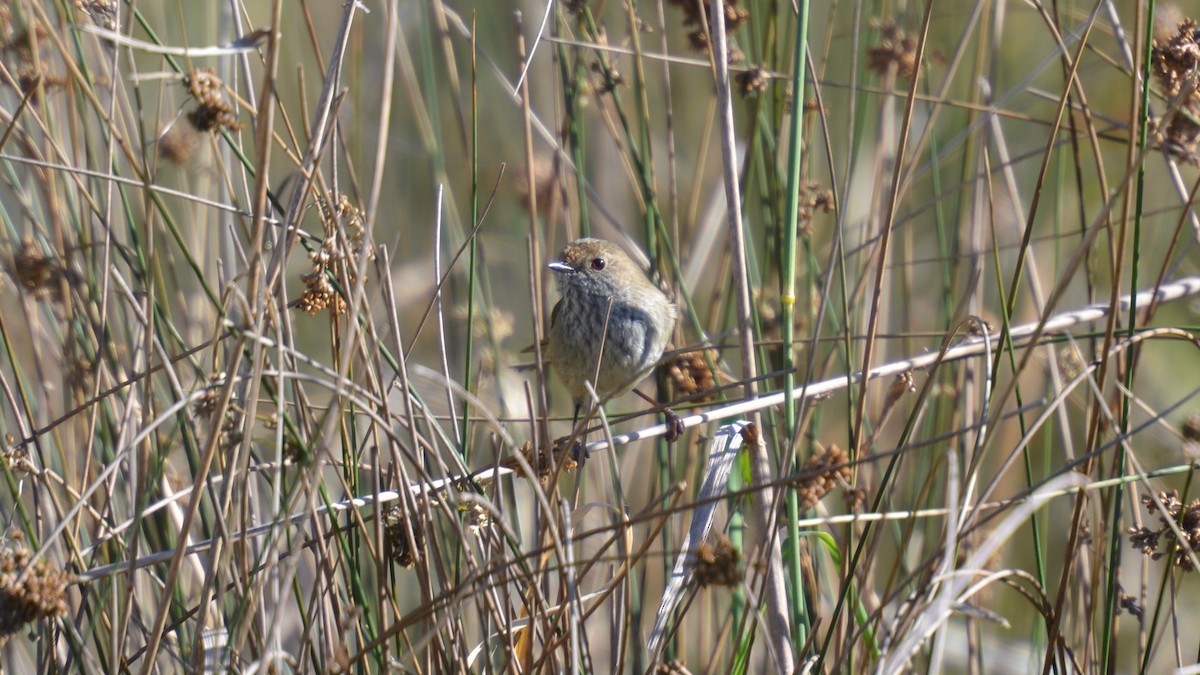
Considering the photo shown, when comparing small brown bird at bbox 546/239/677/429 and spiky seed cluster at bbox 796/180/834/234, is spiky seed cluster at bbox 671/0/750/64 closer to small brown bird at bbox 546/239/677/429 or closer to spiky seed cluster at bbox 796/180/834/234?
spiky seed cluster at bbox 796/180/834/234

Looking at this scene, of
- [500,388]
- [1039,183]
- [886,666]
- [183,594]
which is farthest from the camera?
[500,388]

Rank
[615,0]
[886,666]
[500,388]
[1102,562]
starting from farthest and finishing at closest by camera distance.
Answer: [615,0], [500,388], [1102,562], [886,666]

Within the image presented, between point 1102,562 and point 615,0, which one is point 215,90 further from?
point 615,0

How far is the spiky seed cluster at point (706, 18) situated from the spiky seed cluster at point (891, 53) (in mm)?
494

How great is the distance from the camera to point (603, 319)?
3455mm

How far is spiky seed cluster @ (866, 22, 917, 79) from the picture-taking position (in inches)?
127

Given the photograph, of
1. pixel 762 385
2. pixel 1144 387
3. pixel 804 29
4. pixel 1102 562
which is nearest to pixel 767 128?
pixel 762 385

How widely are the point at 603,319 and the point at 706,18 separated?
107 centimetres

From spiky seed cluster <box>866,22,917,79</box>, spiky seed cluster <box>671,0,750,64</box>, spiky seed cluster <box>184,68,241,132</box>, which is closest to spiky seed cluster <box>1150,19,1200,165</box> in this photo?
spiky seed cluster <box>866,22,917,79</box>

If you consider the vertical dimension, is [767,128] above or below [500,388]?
above

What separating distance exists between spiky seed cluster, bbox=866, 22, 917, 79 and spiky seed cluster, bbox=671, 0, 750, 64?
1.62 ft

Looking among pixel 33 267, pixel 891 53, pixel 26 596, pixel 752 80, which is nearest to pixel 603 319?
pixel 752 80

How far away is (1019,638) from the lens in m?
4.56

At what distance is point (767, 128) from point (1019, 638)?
275 cm
